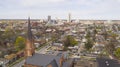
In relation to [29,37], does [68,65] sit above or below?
below

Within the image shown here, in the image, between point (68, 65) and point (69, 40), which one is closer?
point (68, 65)

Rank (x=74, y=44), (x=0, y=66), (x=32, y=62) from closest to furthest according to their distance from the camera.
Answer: (x=32, y=62) → (x=0, y=66) → (x=74, y=44)

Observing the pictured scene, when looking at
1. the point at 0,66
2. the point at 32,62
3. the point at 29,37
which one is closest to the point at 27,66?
the point at 32,62

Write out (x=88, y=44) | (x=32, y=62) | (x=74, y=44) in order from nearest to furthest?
1. (x=32, y=62)
2. (x=88, y=44)
3. (x=74, y=44)

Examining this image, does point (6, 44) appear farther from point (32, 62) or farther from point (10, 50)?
point (32, 62)

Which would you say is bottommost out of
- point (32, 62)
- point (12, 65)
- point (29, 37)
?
point (12, 65)

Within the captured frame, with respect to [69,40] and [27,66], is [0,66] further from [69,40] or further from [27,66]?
[69,40]

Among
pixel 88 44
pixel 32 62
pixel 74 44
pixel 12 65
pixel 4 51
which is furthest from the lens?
pixel 74 44

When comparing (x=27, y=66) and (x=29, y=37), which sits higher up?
(x=29, y=37)

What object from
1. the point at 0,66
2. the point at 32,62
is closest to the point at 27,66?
the point at 32,62
